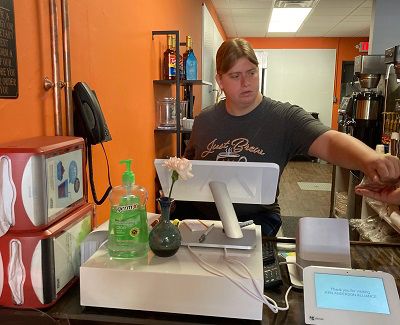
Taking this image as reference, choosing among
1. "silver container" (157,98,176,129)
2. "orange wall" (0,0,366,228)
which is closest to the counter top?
"orange wall" (0,0,366,228)

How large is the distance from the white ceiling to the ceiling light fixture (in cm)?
10

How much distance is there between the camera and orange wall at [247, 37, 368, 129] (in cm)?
905

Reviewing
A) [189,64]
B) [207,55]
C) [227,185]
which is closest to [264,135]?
[227,185]

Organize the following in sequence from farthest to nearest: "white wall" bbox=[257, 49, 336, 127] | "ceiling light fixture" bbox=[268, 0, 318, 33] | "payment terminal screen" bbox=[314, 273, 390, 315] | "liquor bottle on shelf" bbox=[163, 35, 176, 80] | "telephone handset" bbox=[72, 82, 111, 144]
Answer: "white wall" bbox=[257, 49, 336, 127], "ceiling light fixture" bbox=[268, 0, 318, 33], "liquor bottle on shelf" bbox=[163, 35, 176, 80], "telephone handset" bbox=[72, 82, 111, 144], "payment terminal screen" bbox=[314, 273, 390, 315]

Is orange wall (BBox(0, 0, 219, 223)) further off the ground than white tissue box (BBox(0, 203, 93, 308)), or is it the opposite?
orange wall (BBox(0, 0, 219, 223))

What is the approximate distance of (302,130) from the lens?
1.68 meters

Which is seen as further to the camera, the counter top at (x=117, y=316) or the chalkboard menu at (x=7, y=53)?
the chalkboard menu at (x=7, y=53)

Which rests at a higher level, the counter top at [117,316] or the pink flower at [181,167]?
the pink flower at [181,167]

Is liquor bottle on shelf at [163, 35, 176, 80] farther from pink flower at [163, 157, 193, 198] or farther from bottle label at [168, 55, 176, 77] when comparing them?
pink flower at [163, 157, 193, 198]

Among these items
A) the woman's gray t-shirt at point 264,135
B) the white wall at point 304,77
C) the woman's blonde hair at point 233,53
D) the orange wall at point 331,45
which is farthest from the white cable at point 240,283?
the orange wall at point 331,45

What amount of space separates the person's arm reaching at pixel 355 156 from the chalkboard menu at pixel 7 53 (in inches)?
44.1

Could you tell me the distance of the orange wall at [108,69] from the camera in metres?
1.33

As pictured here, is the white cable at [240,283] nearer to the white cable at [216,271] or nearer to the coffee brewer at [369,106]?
the white cable at [216,271]

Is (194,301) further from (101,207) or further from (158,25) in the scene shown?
(158,25)
